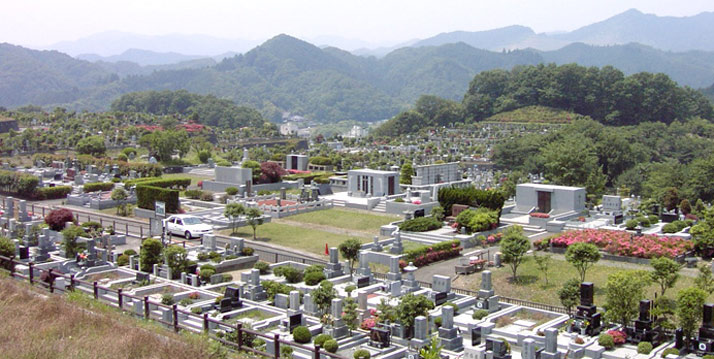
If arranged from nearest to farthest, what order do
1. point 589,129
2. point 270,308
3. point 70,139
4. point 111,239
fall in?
point 270,308, point 111,239, point 589,129, point 70,139

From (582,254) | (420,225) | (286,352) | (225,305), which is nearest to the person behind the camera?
(286,352)

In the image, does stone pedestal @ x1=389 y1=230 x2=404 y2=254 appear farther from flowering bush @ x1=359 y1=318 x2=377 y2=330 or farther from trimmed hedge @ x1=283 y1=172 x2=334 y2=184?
trimmed hedge @ x1=283 y1=172 x2=334 y2=184

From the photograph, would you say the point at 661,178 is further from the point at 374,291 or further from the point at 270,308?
the point at 270,308

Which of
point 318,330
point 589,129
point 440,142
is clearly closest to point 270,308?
point 318,330

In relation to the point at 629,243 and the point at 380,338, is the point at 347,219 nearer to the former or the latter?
the point at 629,243

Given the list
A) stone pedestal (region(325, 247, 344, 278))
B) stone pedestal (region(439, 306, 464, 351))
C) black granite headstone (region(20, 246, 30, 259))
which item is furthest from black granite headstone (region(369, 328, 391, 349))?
black granite headstone (region(20, 246, 30, 259))

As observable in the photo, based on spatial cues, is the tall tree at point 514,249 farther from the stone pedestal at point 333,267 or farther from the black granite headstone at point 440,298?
the stone pedestal at point 333,267

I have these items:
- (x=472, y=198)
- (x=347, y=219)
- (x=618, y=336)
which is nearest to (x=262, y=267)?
(x=618, y=336)
